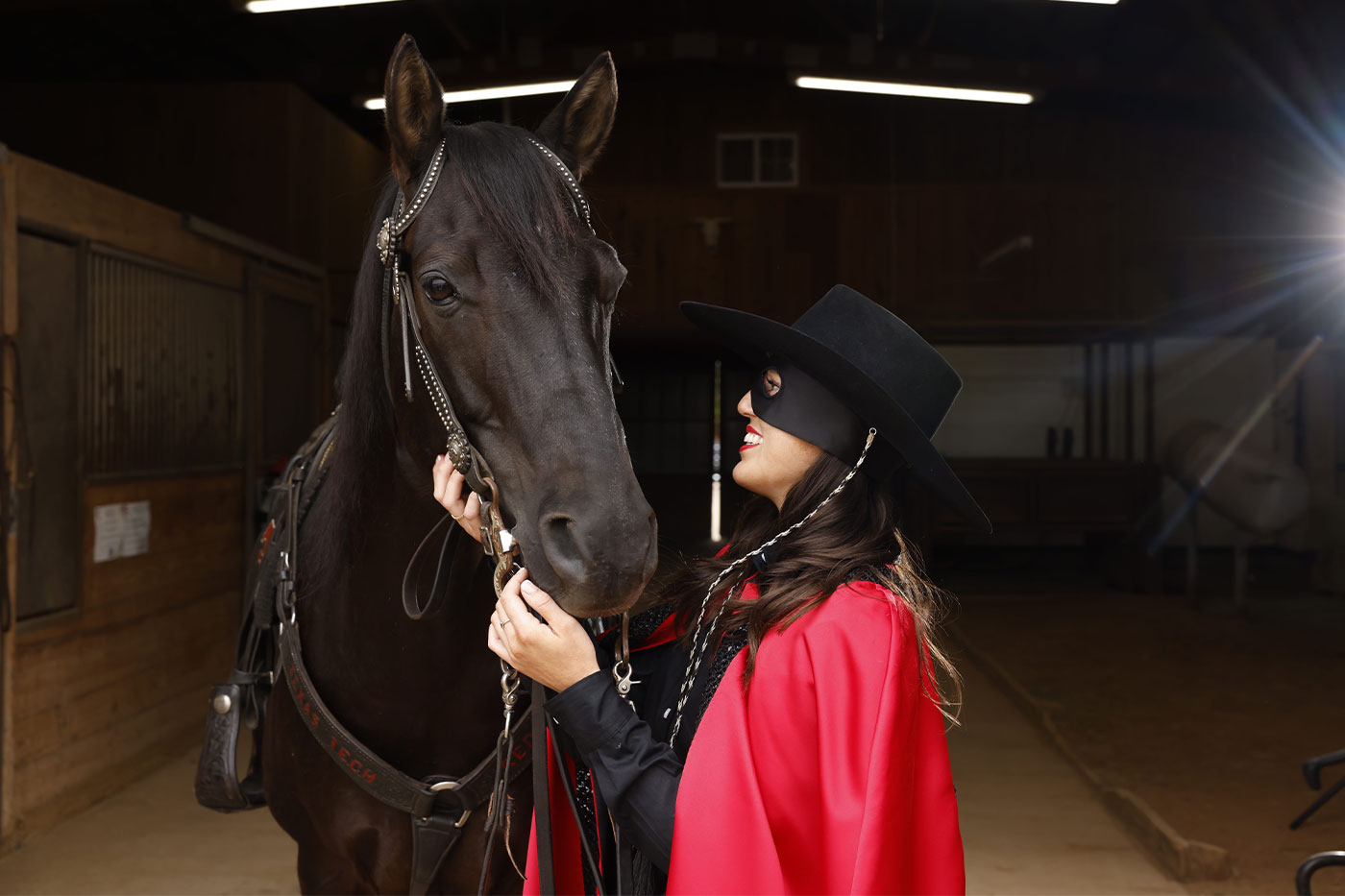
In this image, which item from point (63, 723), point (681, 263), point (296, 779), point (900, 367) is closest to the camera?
point (900, 367)

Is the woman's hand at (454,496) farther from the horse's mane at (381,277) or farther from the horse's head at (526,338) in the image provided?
the horse's mane at (381,277)

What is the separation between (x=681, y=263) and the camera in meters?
8.47

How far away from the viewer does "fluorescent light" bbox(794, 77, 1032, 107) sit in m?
7.55

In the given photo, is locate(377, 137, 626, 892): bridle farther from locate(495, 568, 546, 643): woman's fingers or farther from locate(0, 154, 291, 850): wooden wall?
locate(0, 154, 291, 850): wooden wall

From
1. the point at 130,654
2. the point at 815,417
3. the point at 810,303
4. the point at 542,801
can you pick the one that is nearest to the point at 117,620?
the point at 130,654

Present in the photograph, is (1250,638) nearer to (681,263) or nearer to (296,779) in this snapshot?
(681,263)

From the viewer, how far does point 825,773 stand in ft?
3.73

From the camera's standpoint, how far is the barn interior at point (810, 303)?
3.55 metres

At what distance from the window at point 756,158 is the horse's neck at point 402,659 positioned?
9.49 m

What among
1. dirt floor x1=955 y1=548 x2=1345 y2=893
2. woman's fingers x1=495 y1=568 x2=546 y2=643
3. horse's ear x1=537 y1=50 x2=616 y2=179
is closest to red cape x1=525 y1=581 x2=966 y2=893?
woman's fingers x1=495 y1=568 x2=546 y2=643

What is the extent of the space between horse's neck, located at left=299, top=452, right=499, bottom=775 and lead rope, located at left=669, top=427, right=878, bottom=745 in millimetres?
396

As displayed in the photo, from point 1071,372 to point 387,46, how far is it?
26.9 ft

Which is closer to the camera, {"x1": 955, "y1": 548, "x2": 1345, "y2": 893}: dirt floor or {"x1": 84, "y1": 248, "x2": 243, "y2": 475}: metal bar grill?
{"x1": 955, "y1": 548, "x2": 1345, "y2": 893}: dirt floor

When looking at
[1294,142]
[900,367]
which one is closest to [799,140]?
[1294,142]
